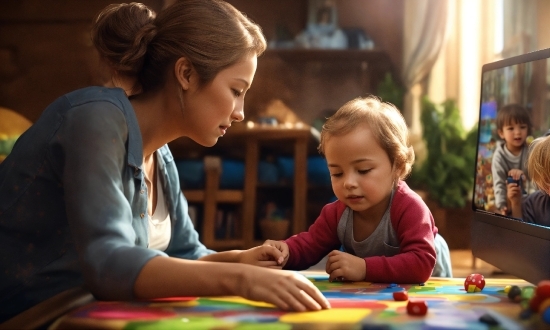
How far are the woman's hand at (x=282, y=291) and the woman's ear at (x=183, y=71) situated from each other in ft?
1.53

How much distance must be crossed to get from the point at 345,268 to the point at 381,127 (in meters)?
0.30

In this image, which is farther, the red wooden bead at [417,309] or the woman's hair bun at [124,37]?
the woman's hair bun at [124,37]

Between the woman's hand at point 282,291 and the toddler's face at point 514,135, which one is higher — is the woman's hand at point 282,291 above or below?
below

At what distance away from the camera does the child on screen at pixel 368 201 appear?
3.79 feet

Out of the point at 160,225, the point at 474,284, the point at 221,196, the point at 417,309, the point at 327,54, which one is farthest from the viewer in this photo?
the point at 327,54

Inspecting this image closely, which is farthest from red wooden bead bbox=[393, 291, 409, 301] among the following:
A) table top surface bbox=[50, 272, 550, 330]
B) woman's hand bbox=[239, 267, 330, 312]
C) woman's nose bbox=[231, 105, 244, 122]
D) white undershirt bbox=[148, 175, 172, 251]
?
white undershirt bbox=[148, 175, 172, 251]

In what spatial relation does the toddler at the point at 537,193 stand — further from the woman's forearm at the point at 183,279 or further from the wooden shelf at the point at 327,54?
the wooden shelf at the point at 327,54

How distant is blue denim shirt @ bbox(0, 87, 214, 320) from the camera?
0.91 metres

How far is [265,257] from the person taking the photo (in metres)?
1.18

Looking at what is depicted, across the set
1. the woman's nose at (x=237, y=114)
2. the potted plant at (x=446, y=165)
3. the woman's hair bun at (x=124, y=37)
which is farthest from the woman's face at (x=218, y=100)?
the potted plant at (x=446, y=165)

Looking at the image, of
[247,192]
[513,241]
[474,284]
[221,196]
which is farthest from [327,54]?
[474,284]

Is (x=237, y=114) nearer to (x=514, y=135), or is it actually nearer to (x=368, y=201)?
(x=368, y=201)

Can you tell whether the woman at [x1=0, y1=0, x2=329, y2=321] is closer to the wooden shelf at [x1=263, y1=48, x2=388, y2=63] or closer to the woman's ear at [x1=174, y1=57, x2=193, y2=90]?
the woman's ear at [x1=174, y1=57, x2=193, y2=90]

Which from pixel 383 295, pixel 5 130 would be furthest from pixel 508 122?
pixel 5 130
